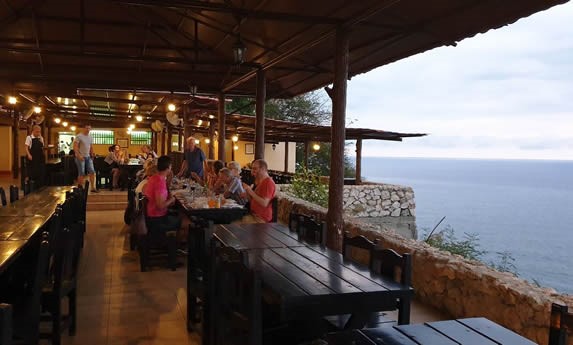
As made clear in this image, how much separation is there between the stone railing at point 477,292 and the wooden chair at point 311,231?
114 cm

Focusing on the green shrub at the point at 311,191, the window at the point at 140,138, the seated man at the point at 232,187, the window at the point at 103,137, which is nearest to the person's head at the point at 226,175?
the seated man at the point at 232,187

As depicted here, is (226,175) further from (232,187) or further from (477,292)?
(477,292)

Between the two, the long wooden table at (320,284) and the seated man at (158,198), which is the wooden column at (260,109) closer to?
the seated man at (158,198)

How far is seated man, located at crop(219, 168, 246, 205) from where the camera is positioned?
21.7ft

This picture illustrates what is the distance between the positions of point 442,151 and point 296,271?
2383cm

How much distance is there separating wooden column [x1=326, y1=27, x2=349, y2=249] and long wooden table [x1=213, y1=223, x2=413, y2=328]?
5.67ft

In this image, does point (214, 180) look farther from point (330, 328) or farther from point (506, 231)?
point (506, 231)

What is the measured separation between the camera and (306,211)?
23.8 feet

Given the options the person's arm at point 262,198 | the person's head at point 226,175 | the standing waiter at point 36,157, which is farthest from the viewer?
the standing waiter at point 36,157

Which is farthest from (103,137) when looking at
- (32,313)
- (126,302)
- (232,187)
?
(32,313)

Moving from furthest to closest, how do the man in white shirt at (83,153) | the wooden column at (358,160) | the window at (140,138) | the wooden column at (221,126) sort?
1. the window at (140,138)
2. the wooden column at (358,160)
3. the wooden column at (221,126)
4. the man in white shirt at (83,153)

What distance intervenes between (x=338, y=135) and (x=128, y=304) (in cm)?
274

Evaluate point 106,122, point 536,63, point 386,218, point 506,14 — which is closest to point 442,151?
point 536,63

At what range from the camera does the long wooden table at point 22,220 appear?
312 cm
